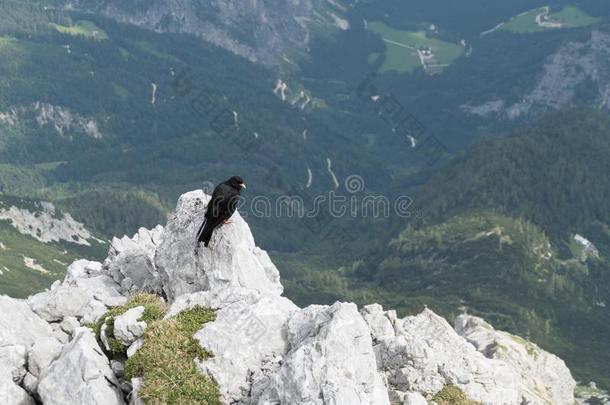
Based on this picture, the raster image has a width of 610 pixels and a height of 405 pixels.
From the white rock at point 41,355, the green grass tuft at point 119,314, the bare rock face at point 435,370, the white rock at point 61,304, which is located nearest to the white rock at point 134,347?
the green grass tuft at point 119,314

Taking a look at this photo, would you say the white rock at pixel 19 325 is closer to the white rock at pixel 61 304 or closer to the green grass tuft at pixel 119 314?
the white rock at pixel 61 304

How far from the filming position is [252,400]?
4925 cm

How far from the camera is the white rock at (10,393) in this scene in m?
49.0

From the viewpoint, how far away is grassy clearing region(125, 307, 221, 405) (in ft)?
156

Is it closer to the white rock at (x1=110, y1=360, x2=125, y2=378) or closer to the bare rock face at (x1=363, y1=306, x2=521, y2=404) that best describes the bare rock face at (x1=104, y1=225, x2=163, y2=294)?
the white rock at (x1=110, y1=360, x2=125, y2=378)

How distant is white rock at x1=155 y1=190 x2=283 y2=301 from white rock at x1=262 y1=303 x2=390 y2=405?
13.3 meters

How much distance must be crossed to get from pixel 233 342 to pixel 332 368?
24.9ft

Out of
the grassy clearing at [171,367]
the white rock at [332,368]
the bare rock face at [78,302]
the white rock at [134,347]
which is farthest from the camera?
the bare rock face at [78,302]

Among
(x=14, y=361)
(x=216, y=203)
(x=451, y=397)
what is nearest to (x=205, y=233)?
(x=216, y=203)

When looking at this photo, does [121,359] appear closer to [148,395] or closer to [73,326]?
[148,395]

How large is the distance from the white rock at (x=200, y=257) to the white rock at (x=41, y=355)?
553 inches

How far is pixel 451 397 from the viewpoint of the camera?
5916 cm

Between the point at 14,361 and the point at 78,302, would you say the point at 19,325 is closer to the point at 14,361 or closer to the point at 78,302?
the point at 14,361

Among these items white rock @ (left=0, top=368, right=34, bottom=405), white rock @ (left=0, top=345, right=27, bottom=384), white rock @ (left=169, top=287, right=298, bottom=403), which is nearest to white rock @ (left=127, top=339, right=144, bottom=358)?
white rock @ (left=169, top=287, right=298, bottom=403)
